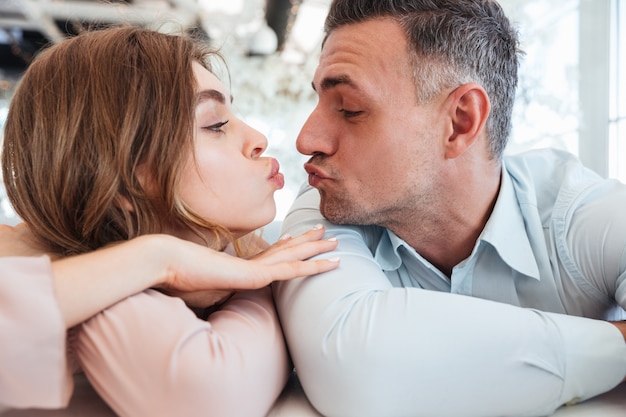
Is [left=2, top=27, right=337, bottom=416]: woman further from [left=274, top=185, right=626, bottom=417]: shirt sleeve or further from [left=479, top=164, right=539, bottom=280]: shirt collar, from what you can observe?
[left=479, top=164, right=539, bottom=280]: shirt collar

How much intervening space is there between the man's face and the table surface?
477 mm

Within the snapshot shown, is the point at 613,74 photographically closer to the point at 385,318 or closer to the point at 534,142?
the point at 534,142

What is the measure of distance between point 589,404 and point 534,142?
10.7 ft

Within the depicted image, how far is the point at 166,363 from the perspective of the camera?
0.80 meters

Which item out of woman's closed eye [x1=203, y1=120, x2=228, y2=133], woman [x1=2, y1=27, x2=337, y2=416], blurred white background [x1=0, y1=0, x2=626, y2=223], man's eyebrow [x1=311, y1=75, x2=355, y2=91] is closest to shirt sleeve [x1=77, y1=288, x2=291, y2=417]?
woman [x1=2, y1=27, x2=337, y2=416]

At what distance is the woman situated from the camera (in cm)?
104

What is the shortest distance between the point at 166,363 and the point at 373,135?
73cm

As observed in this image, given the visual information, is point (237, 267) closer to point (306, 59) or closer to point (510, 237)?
point (510, 237)

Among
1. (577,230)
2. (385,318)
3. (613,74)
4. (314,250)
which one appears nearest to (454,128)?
(577,230)

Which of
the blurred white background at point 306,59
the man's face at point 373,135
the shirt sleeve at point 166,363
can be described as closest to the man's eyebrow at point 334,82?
the man's face at point 373,135

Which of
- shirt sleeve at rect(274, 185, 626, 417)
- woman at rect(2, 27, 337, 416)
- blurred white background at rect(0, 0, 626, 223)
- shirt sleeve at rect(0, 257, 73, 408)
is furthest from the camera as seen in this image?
blurred white background at rect(0, 0, 626, 223)

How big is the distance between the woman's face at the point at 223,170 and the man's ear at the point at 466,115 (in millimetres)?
450

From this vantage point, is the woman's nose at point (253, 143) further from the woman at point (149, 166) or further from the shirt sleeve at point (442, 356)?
the shirt sleeve at point (442, 356)

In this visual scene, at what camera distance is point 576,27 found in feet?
12.5
